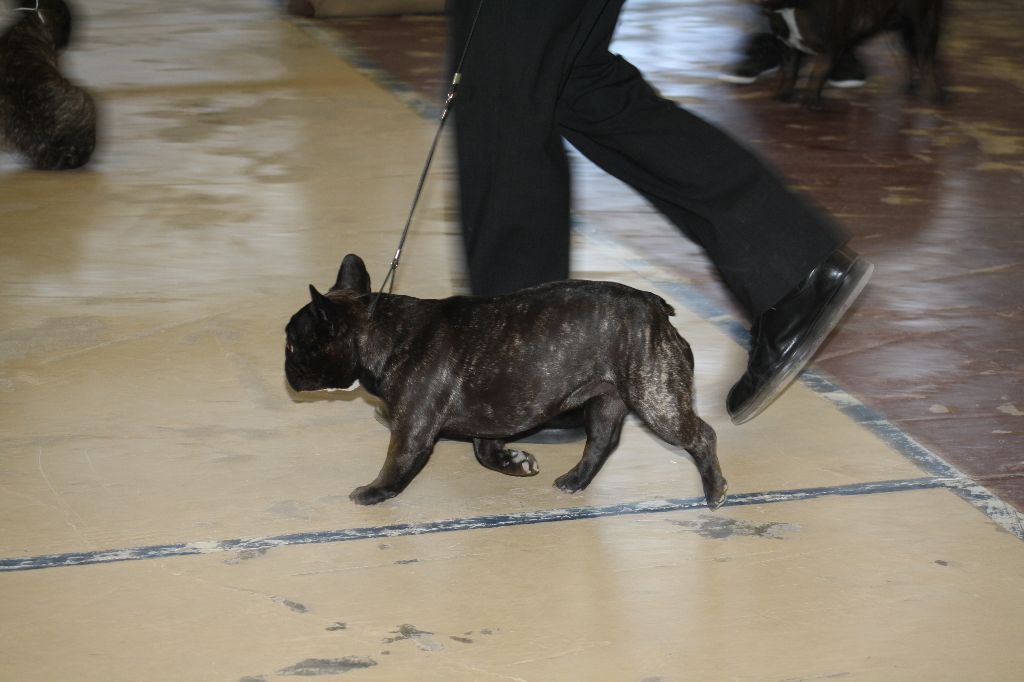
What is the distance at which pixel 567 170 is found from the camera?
3.10m

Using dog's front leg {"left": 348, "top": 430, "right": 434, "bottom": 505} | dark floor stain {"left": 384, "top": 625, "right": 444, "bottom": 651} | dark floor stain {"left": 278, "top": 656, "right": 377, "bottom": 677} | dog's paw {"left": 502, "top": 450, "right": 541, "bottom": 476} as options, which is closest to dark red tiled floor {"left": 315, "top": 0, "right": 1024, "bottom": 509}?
dog's paw {"left": 502, "top": 450, "right": 541, "bottom": 476}

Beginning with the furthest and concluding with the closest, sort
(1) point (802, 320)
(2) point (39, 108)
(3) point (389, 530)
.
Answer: (2) point (39, 108), (1) point (802, 320), (3) point (389, 530)

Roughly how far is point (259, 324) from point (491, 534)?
1.38 metres

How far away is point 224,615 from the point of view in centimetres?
238

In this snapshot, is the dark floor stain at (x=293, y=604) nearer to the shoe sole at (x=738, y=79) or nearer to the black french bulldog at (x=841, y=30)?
the black french bulldog at (x=841, y=30)

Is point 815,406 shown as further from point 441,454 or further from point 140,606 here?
point 140,606

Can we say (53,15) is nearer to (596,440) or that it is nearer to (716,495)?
(596,440)

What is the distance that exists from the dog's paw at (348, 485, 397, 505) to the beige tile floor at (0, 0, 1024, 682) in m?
0.02

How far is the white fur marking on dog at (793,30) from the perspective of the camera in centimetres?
662

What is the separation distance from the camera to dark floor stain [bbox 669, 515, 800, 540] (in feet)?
8.86

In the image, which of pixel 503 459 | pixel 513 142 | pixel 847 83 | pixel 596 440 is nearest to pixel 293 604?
pixel 503 459

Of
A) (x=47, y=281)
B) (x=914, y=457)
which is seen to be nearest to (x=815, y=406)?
(x=914, y=457)

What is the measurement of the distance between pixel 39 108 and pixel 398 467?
318cm

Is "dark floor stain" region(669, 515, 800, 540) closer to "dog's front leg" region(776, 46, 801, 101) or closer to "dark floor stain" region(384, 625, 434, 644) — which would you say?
"dark floor stain" region(384, 625, 434, 644)
